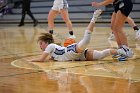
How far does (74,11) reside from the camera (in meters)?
16.4

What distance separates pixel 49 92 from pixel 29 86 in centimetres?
30

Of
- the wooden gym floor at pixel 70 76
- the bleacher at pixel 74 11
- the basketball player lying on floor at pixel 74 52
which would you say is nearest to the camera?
the wooden gym floor at pixel 70 76

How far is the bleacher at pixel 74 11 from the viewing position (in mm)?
14883

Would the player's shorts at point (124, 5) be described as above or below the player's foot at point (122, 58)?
above

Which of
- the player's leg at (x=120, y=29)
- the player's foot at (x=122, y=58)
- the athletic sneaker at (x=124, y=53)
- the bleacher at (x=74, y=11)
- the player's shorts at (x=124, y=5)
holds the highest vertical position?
the player's shorts at (x=124, y=5)

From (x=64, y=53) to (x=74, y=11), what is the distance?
11749 millimetres

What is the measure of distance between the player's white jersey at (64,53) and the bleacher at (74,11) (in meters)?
9.36

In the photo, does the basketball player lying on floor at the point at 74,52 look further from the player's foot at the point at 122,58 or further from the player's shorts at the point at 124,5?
the player's shorts at the point at 124,5

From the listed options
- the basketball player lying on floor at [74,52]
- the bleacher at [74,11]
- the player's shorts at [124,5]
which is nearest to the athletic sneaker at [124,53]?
the basketball player lying on floor at [74,52]

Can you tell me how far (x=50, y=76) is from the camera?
3584mm

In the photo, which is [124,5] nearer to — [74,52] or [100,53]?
[100,53]

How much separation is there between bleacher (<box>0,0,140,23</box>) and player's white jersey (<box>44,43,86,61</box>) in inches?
368

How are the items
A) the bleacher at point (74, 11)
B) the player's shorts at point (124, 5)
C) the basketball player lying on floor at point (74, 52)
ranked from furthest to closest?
1. the bleacher at point (74, 11)
2. the player's shorts at point (124, 5)
3. the basketball player lying on floor at point (74, 52)

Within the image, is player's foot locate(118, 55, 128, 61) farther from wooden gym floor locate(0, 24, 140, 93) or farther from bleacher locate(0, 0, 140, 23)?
bleacher locate(0, 0, 140, 23)
